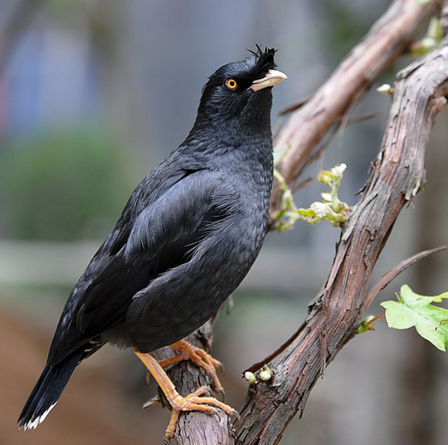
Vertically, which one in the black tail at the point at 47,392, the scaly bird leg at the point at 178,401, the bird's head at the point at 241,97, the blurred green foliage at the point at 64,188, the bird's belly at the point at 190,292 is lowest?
the blurred green foliage at the point at 64,188

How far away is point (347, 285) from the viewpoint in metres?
1.74

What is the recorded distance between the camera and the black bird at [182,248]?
1.96m

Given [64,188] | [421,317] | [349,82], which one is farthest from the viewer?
[64,188]

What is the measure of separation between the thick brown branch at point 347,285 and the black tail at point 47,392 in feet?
2.29

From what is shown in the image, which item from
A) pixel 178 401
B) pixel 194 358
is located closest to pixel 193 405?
pixel 178 401

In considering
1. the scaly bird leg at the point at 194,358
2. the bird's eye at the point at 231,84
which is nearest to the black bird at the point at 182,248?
the bird's eye at the point at 231,84

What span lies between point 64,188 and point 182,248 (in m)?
5.97

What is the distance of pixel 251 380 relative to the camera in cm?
168

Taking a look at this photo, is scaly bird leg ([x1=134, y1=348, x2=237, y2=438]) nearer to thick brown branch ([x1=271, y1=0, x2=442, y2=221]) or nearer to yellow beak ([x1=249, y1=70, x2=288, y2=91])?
thick brown branch ([x1=271, y1=0, x2=442, y2=221])

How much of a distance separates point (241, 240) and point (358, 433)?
3135 millimetres

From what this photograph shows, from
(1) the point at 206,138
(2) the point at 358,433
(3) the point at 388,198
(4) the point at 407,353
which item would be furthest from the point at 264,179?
(2) the point at 358,433

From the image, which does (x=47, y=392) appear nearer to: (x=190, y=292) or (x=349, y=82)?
(x=190, y=292)

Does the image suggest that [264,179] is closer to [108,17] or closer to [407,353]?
[407,353]

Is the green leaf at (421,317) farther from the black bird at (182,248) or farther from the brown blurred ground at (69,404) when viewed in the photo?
the brown blurred ground at (69,404)
